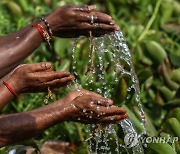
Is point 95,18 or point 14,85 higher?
point 95,18

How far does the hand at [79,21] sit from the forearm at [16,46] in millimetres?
89

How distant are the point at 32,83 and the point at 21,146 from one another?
0.51 meters

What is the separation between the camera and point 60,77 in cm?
237

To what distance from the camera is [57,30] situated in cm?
270

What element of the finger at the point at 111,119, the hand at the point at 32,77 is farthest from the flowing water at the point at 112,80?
the hand at the point at 32,77

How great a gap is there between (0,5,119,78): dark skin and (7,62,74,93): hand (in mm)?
224

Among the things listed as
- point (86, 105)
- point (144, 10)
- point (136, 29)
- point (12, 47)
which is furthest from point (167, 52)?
point (86, 105)

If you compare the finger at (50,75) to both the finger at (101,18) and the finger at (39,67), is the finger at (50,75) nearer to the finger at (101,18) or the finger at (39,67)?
the finger at (39,67)

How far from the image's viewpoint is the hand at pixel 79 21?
2635mm

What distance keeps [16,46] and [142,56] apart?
1.25 m

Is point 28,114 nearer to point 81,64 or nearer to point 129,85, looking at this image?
point 129,85

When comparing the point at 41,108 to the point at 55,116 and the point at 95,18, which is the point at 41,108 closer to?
the point at 55,116
